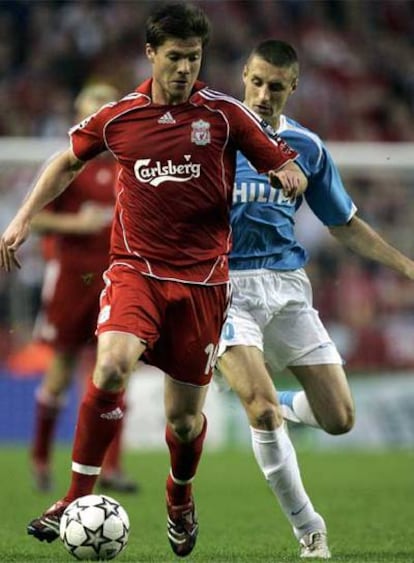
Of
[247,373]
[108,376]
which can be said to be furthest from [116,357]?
[247,373]

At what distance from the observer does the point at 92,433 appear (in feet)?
18.3

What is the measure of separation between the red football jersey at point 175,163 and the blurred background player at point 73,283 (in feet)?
12.5

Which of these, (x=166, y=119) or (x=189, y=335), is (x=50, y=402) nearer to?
(x=189, y=335)

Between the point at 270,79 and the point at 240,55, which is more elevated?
the point at 270,79

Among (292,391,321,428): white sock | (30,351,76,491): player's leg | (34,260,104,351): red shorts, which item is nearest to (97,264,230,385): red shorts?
(292,391,321,428): white sock

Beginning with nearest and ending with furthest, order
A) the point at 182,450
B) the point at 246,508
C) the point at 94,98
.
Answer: the point at 182,450
the point at 246,508
the point at 94,98

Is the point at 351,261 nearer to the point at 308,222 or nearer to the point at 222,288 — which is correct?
the point at 308,222

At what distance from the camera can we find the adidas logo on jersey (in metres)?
5.71

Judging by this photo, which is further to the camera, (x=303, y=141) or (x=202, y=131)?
(x=303, y=141)

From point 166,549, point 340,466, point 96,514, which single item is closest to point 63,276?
point 340,466

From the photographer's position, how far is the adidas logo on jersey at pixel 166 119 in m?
5.71

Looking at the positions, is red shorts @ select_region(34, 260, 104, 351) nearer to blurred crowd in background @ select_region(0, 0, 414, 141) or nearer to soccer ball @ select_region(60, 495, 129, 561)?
soccer ball @ select_region(60, 495, 129, 561)

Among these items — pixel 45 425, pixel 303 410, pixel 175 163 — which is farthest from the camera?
pixel 45 425

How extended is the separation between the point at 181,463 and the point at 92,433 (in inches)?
27.8
